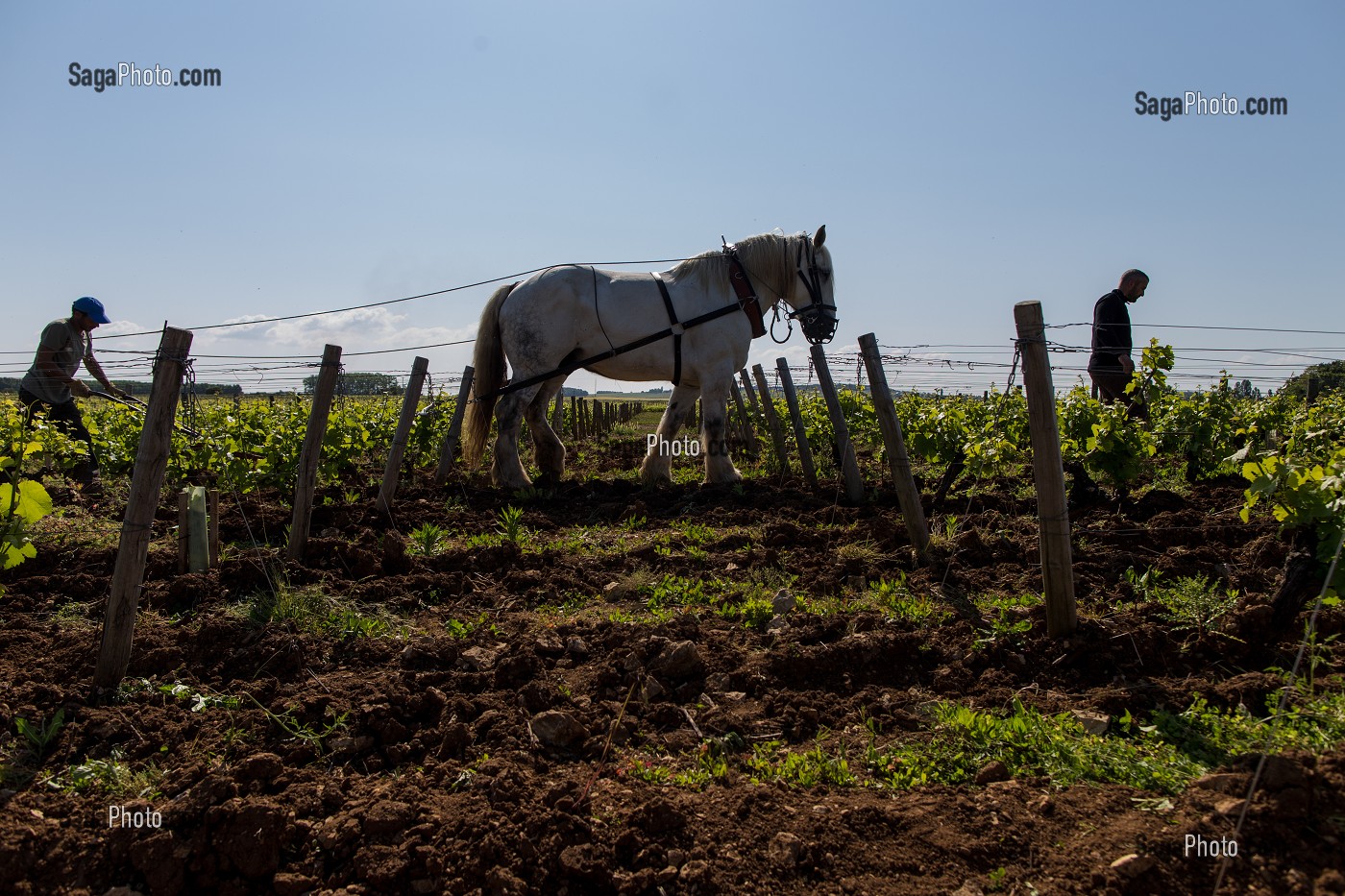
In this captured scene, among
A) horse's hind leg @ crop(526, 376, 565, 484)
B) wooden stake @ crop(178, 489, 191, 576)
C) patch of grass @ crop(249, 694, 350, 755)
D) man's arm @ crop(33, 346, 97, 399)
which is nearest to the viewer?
patch of grass @ crop(249, 694, 350, 755)

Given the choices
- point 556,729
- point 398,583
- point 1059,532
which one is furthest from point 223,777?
point 1059,532

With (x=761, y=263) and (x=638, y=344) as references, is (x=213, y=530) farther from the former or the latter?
(x=761, y=263)

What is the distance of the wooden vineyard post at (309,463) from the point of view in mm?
4977

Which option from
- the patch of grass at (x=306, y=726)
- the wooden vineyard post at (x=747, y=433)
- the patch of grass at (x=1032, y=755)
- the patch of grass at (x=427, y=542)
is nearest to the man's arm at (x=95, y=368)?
the patch of grass at (x=427, y=542)

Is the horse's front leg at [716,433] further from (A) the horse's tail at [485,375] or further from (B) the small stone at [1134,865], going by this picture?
(B) the small stone at [1134,865]

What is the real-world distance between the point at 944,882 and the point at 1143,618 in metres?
2.04

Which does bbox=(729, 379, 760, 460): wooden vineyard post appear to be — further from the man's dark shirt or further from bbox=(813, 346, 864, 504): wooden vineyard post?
the man's dark shirt

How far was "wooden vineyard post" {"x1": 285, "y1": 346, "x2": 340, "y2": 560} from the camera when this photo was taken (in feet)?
16.3

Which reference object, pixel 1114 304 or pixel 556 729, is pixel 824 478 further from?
pixel 556 729

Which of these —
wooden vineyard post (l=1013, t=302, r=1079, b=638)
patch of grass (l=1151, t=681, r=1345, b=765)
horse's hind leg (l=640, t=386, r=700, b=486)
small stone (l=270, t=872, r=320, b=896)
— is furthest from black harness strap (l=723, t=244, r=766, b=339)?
small stone (l=270, t=872, r=320, b=896)

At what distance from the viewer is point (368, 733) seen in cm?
298

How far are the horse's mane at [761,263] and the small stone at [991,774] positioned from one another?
571 cm

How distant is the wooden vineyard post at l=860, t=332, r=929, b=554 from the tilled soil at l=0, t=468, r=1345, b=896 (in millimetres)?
194

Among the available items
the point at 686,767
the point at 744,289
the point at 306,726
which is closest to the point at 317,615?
the point at 306,726
